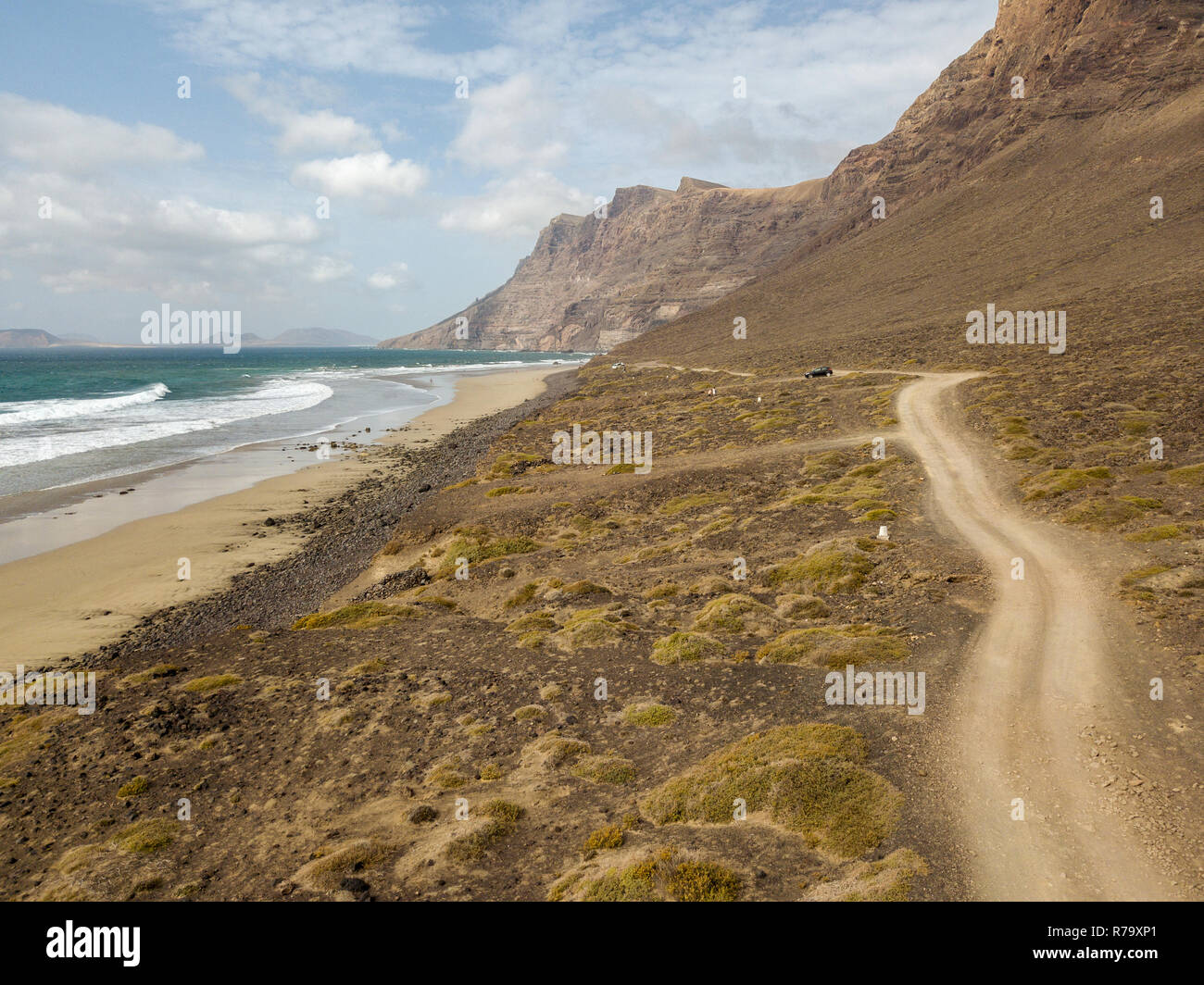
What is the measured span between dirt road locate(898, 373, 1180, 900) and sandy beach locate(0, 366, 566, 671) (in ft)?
87.5

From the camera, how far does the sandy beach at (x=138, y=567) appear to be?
2375 cm

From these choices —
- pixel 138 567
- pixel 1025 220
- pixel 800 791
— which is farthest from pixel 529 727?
pixel 1025 220

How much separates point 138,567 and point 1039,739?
34.4m

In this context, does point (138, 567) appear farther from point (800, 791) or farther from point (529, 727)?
point (800, 791)

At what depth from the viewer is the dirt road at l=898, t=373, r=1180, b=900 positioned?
32.3 feet

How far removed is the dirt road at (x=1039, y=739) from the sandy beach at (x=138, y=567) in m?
26.7

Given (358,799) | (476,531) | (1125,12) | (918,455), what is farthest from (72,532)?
(1125,12)

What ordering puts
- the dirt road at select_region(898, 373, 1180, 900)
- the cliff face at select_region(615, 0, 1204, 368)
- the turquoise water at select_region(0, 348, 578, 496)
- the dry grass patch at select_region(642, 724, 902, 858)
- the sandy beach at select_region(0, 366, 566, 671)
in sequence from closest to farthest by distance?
1. the dirt road at select_region(898, 373, 1180, 900)
2. the dry grass patch at select_region(642, 724, 902, 858)
3. the sandy beach at select_region(0, 366, 566, 671)
4. the turquoise water at select_region(0, 348, 578, 496)
5. the cliff face at select_region(615, 0, 1204, 368)

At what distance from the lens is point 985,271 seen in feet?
367

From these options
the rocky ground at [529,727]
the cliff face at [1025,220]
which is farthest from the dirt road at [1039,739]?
the cliff face at [1025,220]

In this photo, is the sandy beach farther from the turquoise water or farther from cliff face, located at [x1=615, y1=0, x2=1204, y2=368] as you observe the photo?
cliff face, located at [x1=615, y1=0, x2=1204, y2=368]

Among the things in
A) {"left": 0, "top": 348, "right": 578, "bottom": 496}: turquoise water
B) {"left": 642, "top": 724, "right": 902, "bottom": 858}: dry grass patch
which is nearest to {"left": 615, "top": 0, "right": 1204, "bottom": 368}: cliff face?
{"left": 642, "top": 724, "right": 902, "bottom": 858}: dry grass patch

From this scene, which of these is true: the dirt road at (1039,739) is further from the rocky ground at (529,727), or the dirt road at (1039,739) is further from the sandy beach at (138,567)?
the sandy beach at (138,567)
